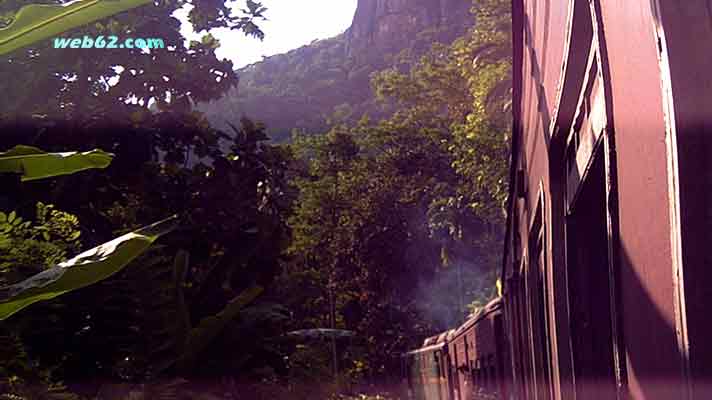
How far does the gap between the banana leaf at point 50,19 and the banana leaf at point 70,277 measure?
15.7 inches

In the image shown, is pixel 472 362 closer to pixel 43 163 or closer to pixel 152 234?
pixel 152 234

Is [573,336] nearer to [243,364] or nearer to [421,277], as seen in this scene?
[243,364]

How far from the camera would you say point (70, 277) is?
67.5 inches

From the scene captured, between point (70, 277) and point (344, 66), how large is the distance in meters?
66.9

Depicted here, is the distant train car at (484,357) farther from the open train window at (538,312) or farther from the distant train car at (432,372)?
the open train window at (538,312)

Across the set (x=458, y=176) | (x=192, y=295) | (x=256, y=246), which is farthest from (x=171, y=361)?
(x=458, y=176)

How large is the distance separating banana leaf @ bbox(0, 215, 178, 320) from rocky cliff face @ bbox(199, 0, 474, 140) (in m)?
29.2

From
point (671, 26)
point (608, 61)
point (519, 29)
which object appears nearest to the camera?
point (671, 26)

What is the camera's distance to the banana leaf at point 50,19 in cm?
179

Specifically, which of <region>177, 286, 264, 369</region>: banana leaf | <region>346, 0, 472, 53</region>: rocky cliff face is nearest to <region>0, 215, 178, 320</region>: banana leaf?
<region>177, 286, 264, 369</region>: banana leaf

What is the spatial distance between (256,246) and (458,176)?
21617 millimetres

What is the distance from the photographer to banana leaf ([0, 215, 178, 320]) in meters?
1.67

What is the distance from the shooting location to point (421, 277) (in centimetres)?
3425

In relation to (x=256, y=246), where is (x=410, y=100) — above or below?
above
